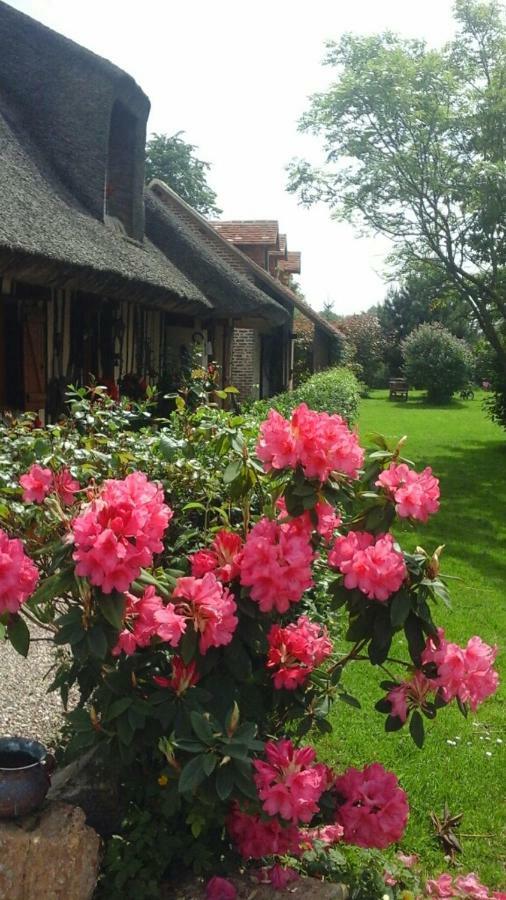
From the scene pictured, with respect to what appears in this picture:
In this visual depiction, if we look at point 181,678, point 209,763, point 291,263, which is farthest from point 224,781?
point 291,263

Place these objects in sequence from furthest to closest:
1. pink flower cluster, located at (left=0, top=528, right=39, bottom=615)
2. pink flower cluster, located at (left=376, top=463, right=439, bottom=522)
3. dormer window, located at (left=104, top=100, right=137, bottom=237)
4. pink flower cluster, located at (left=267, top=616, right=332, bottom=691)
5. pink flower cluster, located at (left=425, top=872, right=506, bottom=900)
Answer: dormer window, located at (left=104, top=100, right=137, bottom=237) → pink flower cluster, located at (left=425, top=872, right=506, bottom=900) → pink flower cluster, located at (left=267, top=616, right=332, bottom=691) → pink flower cluster, located at (left=376, top=463, right=439, bottom=522) → pink flower cluster, located at (left=0, top=528, right=39, bottom=615)

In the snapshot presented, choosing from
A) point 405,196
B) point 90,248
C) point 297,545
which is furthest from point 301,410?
point 405,196

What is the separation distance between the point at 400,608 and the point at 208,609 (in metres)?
0.55

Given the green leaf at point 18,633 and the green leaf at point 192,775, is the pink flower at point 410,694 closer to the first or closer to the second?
the green leaf at point 192,775

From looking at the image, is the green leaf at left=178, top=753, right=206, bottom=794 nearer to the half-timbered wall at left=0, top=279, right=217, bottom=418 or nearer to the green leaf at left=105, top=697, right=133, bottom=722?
the green leaf at left=105, top=697, right=133, bottom=722

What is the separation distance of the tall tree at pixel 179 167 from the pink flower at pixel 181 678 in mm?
40627

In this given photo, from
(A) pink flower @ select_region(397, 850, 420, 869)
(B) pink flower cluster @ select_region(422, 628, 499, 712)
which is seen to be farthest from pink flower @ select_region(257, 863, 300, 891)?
(B) pink flower cluster @ select_region(422, 628, 499, 712)

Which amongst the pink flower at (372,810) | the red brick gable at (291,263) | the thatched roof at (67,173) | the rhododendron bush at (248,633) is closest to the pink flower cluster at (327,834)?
the rhododendron bush at (248,633)

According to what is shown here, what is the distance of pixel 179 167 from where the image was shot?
41.2 m

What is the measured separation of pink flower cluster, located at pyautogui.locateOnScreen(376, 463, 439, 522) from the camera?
243 centimetres

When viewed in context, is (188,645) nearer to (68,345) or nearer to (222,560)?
(222,560)

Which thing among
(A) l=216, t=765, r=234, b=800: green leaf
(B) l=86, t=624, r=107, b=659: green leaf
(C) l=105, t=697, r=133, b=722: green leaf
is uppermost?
(B) l=86, t=624, r=107, b=659: green leaf

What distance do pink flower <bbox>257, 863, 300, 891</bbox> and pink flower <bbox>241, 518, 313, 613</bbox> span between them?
0.91 meters

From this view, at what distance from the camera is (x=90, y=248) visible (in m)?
8.91
